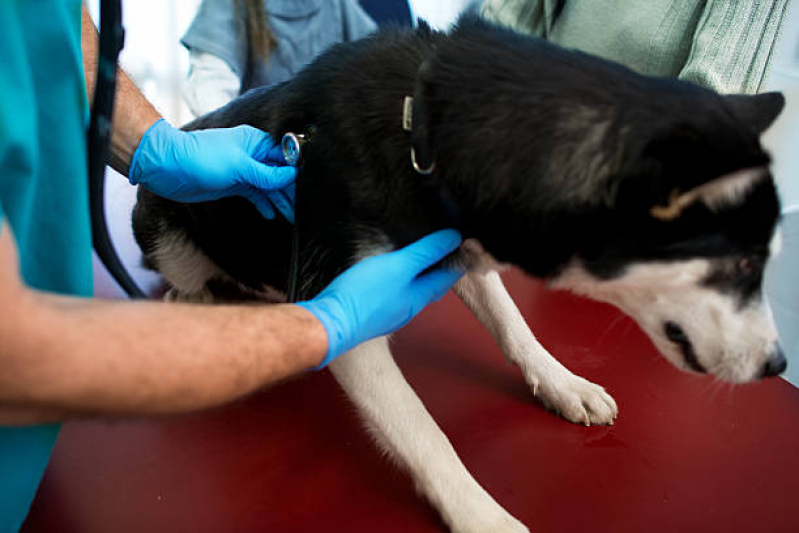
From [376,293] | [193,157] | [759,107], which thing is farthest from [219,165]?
[759,107]

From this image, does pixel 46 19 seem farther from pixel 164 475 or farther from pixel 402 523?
pixel 402 523

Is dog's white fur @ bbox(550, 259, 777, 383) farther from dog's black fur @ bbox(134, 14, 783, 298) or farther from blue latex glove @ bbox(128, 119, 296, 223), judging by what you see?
blue latex glove @ bbox(128, 119, 296, 223)

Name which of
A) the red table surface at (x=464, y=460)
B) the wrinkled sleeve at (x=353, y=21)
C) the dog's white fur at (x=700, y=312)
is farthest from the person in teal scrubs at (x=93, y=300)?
the wrinkled sleeve at (x=353, y=21)

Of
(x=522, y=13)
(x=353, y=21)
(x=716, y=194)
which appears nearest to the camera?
(x=716, y=194)

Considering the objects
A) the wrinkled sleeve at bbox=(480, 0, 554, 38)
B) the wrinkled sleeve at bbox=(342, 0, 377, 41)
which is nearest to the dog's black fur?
the wrinkled sleeve at bbox=(480, 0, 554, 38)

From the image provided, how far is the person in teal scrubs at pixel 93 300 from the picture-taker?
386 mm

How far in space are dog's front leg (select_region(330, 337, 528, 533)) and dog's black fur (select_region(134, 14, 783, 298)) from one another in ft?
0.40

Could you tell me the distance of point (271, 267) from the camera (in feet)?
2.84

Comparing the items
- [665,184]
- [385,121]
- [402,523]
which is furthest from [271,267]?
[665,184]

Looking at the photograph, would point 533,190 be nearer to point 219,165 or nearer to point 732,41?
point 219,165

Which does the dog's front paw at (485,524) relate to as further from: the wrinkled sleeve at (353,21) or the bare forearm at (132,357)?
the wrinkled sleeve at (353,21)

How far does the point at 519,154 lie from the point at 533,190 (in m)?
0.04

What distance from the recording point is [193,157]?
2.57ft

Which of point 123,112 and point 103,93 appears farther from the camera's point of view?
point 123,112
